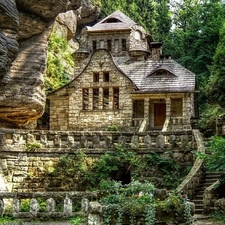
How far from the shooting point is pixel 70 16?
46625 mm

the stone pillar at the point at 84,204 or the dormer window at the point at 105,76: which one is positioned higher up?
the dormer window at the point at 105,76

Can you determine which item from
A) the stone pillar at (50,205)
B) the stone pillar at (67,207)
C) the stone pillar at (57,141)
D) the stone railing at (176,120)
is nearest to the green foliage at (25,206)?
the stone pillar at (50,205)

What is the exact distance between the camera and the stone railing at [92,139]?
67.0 ft

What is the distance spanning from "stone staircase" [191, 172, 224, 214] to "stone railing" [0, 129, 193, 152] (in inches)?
101

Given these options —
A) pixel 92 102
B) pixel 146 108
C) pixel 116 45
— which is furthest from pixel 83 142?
pixel 116 45

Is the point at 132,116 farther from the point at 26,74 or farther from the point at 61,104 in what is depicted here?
the point at 26,74

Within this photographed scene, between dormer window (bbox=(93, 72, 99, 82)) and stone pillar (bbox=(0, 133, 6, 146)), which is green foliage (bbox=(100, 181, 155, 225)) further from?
dormer window (bbox=(93, 72, 99, 82))

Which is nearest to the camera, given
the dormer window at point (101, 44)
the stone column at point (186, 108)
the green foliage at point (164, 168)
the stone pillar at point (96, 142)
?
the green foliage at point (164, 168)

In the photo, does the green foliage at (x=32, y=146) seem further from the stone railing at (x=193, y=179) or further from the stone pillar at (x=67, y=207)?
the stone railing at (x=193, y=179)

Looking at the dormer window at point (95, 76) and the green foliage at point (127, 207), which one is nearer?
the green foliage at point (127, 207)

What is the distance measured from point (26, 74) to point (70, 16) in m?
24.5

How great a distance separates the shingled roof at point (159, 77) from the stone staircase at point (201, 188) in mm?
14422

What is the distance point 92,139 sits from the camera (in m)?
21.3

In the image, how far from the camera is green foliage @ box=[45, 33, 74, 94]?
129 feet
